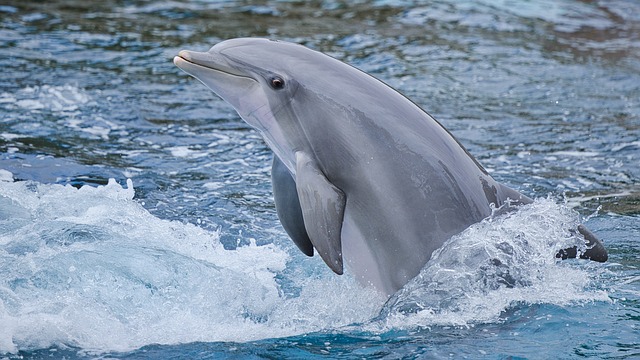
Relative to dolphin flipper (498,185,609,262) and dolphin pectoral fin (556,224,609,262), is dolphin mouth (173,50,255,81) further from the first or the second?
dolphin pectoral fin (556,224,609,262)

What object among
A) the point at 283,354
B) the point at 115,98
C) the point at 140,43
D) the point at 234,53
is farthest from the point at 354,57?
the point at 283,354

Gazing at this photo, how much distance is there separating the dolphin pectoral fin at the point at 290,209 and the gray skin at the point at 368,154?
0.72 ft

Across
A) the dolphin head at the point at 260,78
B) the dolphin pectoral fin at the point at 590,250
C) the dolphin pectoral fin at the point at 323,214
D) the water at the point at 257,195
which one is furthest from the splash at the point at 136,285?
the dolphin pectoral fin at the point at 590,250

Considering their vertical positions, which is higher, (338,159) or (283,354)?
(338,159)

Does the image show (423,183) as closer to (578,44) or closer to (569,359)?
(569,359)

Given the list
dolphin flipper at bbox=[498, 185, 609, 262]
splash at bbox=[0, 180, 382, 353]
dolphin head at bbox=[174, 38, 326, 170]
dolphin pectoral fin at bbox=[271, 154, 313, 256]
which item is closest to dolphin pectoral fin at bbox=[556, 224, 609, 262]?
dolphin flipper at bbox=[498, 185, 609, 262]

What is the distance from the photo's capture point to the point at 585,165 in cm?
921

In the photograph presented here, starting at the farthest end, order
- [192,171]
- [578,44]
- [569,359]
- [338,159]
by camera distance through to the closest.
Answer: [578,44] → [192,171] → [338,159] → [569,359]

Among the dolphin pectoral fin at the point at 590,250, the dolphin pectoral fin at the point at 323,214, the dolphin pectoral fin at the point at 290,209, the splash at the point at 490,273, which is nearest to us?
the dolphin pectoral fin at the point at 323,214

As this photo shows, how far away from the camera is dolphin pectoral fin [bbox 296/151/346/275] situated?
5074 mm

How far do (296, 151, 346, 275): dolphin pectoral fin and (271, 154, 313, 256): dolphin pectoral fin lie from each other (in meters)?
0.54

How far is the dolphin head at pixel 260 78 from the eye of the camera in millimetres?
5504

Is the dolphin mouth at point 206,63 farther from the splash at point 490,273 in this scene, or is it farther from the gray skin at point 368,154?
the splash at point 490,273

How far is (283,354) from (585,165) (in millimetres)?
5032
